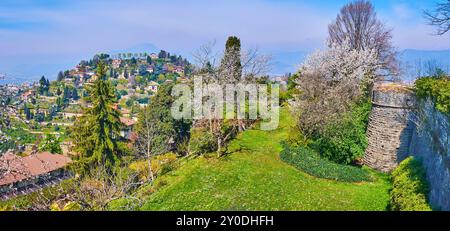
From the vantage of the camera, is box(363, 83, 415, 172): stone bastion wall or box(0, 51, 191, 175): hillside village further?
box(0, 51, 191, 175): hillside village

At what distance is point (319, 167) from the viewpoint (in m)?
17.7

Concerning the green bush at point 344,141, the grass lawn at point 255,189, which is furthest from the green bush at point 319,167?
the green bush at point 344,141

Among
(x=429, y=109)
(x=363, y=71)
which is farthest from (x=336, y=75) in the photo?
(x=429, y=109)

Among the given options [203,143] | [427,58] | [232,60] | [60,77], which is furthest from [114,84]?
[427,58]

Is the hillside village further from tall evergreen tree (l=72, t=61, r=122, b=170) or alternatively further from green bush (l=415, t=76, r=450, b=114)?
green bush (l=415, t=76, r=450, b=114)

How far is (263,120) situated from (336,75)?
682cm

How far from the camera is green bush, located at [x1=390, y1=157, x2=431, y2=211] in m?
10.8

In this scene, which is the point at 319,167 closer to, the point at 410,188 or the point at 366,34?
the point at 410,188

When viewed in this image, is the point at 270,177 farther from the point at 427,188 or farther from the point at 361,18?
the point at 361,18

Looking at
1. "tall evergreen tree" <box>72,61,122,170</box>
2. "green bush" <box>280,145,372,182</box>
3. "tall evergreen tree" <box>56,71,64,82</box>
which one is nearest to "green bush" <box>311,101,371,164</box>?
"green bush" <box>280,145,372,182</box>

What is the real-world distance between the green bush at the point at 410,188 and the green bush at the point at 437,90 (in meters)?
2.41

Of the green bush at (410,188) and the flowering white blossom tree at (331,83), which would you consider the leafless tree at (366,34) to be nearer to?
the flowering white blossom tree at (331,83)

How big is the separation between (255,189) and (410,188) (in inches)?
218

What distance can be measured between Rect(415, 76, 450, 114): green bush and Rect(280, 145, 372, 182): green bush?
14.4ft
